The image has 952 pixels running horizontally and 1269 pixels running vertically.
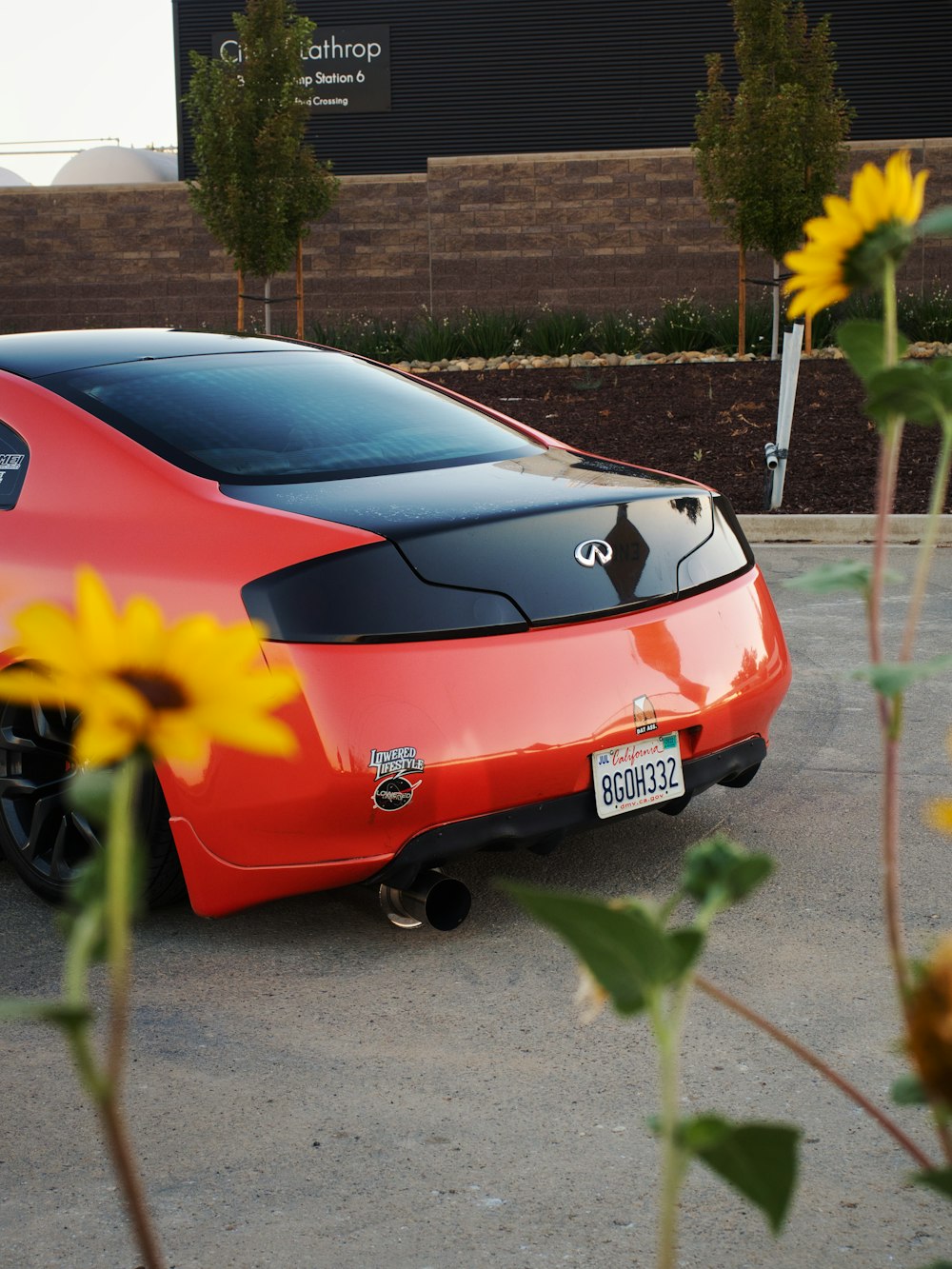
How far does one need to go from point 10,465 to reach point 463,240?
18.8m

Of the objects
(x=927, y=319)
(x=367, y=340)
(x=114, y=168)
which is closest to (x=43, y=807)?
(x=927, y=319)

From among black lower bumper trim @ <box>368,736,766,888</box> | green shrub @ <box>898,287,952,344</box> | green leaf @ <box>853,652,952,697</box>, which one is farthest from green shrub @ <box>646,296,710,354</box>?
green leaf @ <box>853,652,952,697</box>

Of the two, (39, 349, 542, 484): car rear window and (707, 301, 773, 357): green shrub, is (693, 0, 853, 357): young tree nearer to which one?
(707, 301, 773, 357): green shrub

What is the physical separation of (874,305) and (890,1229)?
1485 cm

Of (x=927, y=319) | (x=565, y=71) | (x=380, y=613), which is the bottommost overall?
(x=927, y=319)

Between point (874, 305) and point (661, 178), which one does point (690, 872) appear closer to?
point (874, 305)

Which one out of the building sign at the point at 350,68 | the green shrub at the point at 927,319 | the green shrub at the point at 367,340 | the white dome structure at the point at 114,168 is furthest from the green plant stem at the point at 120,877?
the white dome structure at the point at 114,168

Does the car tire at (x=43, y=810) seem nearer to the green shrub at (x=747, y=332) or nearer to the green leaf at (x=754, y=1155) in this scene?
the green leaf at (x=754, y=1155)

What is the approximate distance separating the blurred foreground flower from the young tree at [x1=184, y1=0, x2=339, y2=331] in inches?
757

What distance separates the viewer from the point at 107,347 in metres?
5.18

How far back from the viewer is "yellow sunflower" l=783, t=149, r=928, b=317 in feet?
4.10

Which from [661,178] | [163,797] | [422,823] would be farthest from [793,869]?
[661,178]

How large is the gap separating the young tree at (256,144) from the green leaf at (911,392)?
1880cm

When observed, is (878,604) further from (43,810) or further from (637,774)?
(43,810)
